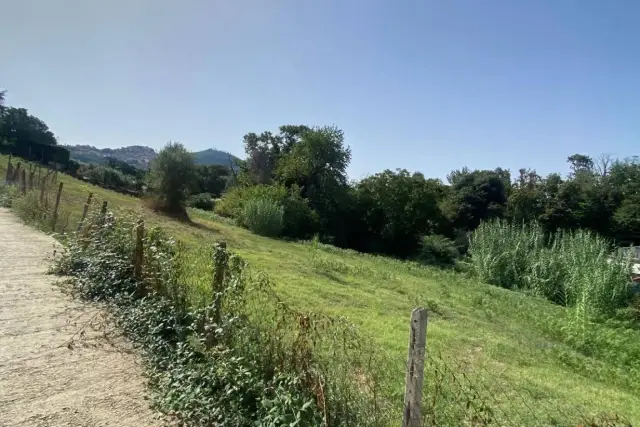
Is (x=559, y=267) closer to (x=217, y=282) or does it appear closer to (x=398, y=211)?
(x=217, y=282)

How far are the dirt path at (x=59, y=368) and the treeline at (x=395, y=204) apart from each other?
69.9 feet

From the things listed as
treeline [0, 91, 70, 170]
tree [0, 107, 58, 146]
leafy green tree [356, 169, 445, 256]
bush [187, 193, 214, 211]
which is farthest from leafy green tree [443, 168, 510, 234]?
tree [0, 107, 58, 146]

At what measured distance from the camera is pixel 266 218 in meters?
27.8

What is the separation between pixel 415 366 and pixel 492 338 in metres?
6.23

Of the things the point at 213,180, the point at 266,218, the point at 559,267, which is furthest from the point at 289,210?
the point at 213,180

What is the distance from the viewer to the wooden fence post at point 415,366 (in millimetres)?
2580

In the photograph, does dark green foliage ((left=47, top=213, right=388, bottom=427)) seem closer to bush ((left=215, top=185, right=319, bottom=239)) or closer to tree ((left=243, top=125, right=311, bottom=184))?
bush ((left=215, top=185, right=319, bottom=239))

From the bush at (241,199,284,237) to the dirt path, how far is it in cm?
2034

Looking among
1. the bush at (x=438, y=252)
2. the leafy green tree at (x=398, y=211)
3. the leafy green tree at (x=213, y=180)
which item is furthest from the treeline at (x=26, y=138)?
the bush at (x=438, y=252)

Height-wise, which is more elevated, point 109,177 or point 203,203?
point 109,177

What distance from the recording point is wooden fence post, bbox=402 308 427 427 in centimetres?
258

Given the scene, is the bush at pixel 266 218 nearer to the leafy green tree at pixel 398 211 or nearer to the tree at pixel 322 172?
the tree at pixel 322 172

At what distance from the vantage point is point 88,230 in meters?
8.56

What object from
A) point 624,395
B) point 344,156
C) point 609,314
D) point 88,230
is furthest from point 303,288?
point 344,156
